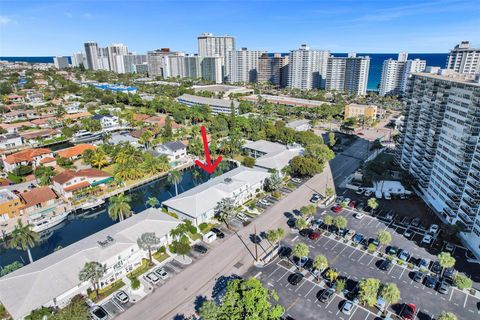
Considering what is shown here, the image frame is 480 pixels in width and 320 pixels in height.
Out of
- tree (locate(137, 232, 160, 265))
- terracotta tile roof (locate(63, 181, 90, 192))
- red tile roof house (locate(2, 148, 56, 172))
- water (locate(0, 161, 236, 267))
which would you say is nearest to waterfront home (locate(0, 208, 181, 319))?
tree (locate(137, 232, 160, 265))

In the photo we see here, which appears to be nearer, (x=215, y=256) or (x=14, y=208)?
(x=215, y=256)

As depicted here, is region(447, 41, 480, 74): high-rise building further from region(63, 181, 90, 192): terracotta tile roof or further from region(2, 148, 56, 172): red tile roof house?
region(2, 148, 56, 172): red tile roof house

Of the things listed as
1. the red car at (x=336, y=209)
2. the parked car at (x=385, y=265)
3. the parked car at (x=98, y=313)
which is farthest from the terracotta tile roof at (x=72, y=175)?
the parked car at (x=385, y=265)

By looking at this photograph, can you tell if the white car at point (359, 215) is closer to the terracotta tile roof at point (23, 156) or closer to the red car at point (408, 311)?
the red car at point (408, 311)

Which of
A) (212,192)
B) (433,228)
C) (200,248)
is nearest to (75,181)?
(212,192)

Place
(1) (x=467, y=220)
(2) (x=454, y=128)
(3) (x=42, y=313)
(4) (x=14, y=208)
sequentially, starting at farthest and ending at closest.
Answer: (4) (x=14, y=208)
(2) (x=454, y=128)
(1) (x=467, y=220)
(3) (x=42, y=313)

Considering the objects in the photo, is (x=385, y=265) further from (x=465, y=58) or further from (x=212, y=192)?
(x=465, y=58)

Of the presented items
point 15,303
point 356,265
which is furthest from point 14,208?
point 356,265

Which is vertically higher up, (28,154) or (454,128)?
(454,128)

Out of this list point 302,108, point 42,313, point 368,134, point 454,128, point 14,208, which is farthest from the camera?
point 302,108

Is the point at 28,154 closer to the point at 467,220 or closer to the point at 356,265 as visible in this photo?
the point at 356,265
